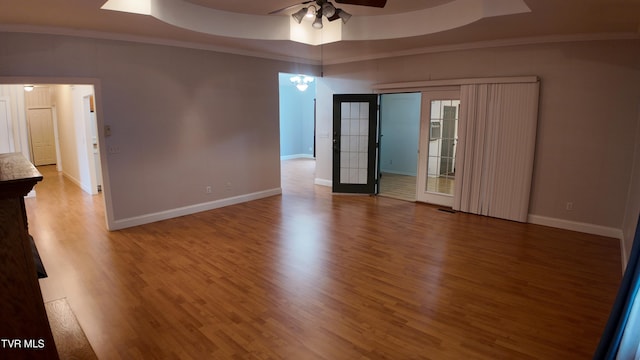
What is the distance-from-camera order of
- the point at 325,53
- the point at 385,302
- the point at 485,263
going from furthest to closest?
the point at 325,53 → the point at 485,263 → the point at 385,302

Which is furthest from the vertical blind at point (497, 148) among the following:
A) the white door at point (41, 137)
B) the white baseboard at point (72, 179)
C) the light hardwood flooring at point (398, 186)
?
the white door at point (41, 137)

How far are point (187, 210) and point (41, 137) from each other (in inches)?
343

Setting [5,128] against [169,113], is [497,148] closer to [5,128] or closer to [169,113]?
[169,113]

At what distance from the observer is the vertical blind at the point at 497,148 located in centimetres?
549

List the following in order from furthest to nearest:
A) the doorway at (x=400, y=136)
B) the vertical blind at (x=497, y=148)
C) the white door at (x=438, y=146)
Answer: the doorway at (x=400, y=136)
the white door at (x=438, y=146)
the vertical blind at (x=497, y=148)

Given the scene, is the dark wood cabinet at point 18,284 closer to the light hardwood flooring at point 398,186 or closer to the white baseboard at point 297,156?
the light hardwood flooring at point 398,186

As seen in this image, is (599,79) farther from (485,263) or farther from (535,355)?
(535,355)

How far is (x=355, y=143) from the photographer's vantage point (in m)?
7.55

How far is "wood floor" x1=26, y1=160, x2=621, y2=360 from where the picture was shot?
9.03 ft

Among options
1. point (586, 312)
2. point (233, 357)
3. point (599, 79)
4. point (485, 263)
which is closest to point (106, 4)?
point (233, 357)

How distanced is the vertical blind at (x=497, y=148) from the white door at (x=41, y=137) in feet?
39.3

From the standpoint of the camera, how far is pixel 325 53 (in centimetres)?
684

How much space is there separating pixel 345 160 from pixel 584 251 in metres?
4.33

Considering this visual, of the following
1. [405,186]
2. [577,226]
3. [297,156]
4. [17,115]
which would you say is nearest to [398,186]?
[405,186]
